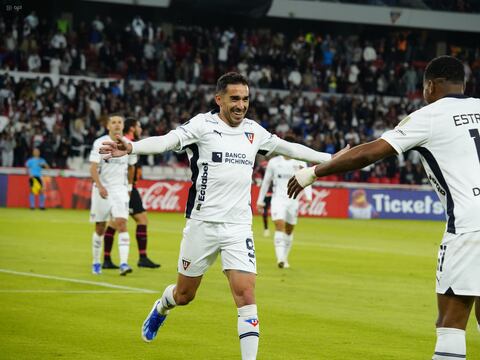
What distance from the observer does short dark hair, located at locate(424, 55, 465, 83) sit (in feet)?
24.0

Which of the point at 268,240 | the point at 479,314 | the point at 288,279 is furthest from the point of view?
the point at 268,240

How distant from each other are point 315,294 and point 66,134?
25.5 meters

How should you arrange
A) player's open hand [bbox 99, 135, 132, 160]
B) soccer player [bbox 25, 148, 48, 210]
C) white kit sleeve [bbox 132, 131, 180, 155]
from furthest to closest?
soccer player [bbox 25, 148, 48, 210]
white kit sleeve [bbox 132, 131, 180, 155]
player's open hand [bbox 99, 135, 132, 160]

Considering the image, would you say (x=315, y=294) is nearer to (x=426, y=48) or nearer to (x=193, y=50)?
(x=193, y=50)

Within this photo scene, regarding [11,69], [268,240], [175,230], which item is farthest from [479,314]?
[11,69]

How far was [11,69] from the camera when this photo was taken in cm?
4247

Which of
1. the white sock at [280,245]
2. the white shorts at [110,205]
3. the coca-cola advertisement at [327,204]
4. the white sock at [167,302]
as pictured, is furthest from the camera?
the coca-cola advertisement at [327,204]

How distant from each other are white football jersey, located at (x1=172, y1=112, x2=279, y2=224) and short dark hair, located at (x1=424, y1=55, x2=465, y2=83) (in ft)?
9.29

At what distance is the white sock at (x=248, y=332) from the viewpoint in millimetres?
9016

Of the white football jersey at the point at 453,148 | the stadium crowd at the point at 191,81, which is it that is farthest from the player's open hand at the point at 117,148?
the stadium crowd at the point at 191,81

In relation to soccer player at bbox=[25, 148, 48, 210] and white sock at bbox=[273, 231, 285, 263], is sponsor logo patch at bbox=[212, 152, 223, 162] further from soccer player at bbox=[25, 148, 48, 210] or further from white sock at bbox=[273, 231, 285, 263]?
soccer player at bbox=[25, 148, 48, 210]

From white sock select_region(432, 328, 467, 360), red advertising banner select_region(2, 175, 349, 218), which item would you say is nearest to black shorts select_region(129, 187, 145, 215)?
white sock select_region(432, 328, 467, 360)

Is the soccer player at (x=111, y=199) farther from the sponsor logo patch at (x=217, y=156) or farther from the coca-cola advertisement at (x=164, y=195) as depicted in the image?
the coca-cola advertisement at (x=164, y=195)

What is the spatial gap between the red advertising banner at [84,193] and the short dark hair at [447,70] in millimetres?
30963
